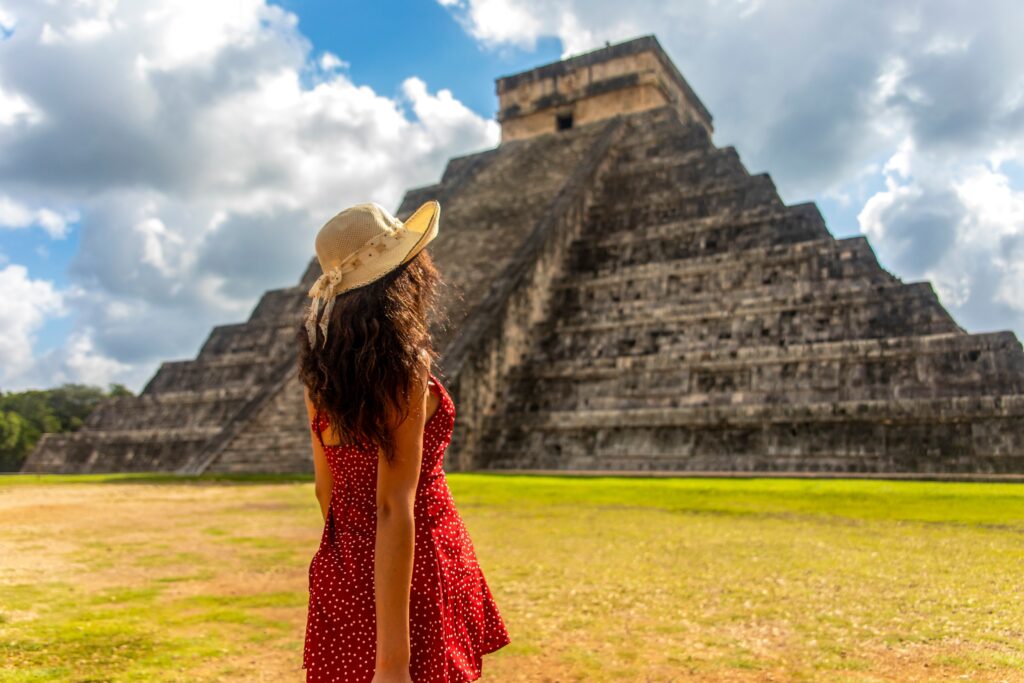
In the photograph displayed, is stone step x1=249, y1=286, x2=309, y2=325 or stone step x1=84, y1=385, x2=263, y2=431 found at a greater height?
stone step x1=249, y1=286, x2=309, y2=325

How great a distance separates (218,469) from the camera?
1541 cm

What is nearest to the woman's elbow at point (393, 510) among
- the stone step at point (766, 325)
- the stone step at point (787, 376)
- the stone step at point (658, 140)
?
the stone step at point (787, 376)

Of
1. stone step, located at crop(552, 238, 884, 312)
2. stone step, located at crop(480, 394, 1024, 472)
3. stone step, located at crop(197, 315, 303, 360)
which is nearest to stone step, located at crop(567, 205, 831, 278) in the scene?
stone step, located at crop(552, 238, 884, 312)

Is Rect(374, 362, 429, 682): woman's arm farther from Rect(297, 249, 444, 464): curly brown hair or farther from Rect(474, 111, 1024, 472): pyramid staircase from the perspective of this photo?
Rect(474, 111, 1024, 472): pyramid staircase

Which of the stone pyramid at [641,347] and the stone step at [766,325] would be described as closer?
the stone pyramid at [641,347]

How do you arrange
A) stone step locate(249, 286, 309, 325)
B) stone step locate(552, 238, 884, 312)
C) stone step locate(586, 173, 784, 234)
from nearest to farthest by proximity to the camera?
stone step locate(552, 238, 884, 312) < stone step locate(586, 173, 784, 234) < stone step locate(249, 286, 309, 325)

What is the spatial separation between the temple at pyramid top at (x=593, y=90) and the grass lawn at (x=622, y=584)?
14.3 metres

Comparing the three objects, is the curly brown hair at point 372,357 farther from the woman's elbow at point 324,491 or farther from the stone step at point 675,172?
the stone step at point 675,172

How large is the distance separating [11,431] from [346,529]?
32493mm

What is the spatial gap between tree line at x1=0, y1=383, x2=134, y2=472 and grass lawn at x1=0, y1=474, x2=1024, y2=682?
22.9 m

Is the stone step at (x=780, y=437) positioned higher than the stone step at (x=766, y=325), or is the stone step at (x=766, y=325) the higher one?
the stone step at (x=766, y=325)

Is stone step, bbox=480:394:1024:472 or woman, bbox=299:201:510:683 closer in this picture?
woman, bbox=299:201:510:683

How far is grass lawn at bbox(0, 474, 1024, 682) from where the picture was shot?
13.2ft

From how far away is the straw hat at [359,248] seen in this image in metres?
1.99
